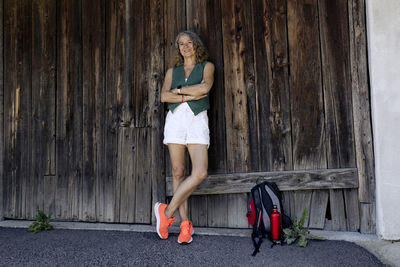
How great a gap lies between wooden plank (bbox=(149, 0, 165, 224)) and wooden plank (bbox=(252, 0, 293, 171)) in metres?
0.94

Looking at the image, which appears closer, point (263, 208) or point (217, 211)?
point (263, 208)

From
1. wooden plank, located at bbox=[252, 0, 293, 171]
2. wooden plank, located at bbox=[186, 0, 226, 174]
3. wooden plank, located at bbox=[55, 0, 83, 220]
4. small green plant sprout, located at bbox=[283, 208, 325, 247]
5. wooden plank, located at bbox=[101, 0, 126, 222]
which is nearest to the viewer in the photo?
small green plant sprout, located at bbox=[283, 208, 325, 247]

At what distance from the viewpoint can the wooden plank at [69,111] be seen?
3564 mm

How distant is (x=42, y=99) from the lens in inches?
146

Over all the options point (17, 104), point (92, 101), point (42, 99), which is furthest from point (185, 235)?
point (17, 104)

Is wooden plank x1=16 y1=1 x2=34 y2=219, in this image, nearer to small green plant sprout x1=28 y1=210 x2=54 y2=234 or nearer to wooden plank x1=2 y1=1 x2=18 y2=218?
wooden plank x1=2 y1=1 x2=18 y2=218

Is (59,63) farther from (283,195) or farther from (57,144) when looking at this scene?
(283,195)

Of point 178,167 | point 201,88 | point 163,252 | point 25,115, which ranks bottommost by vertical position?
point 163,252

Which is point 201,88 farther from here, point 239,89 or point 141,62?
point 141,62

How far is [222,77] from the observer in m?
3.24

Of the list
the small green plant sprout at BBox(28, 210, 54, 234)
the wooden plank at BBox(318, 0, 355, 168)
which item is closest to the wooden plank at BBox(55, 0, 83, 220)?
the small green plant sprout at BBox(28, 210, 54, 234)

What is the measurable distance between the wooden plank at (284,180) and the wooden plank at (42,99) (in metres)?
1.45

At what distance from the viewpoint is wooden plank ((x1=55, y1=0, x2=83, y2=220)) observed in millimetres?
3564

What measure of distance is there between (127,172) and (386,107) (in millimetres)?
2422
